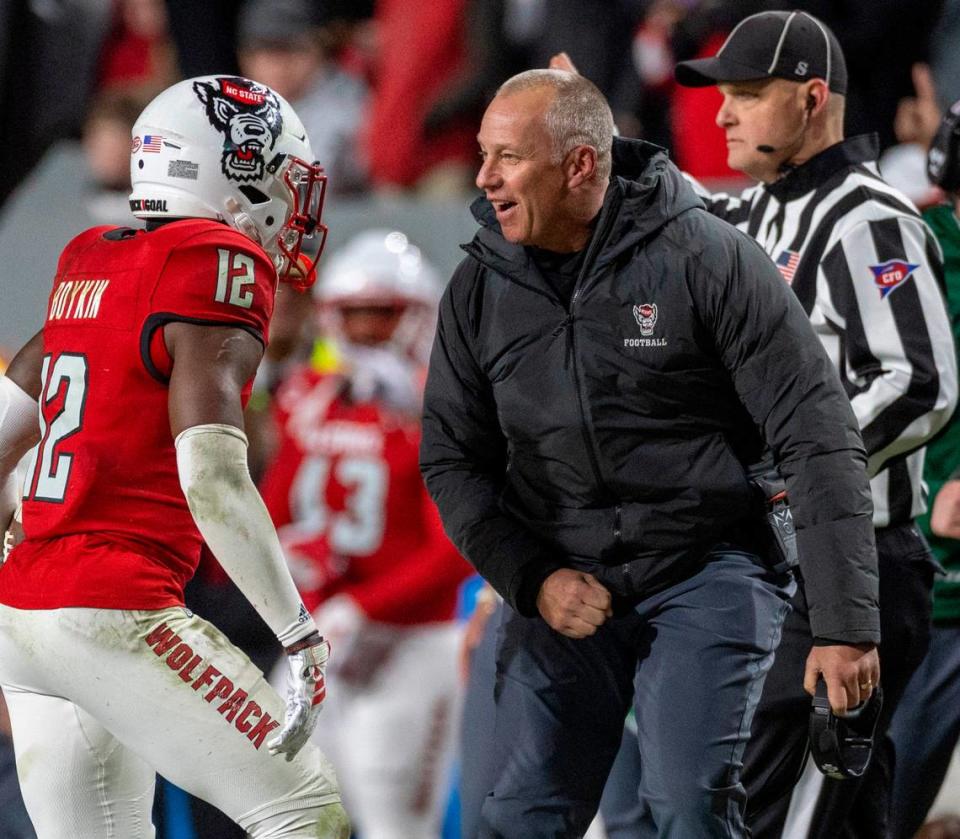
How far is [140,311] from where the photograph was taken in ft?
9.89

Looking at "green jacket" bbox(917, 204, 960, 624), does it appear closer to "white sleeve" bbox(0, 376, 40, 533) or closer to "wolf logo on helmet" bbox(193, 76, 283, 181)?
"wolf logo on helmet" bbox(193, 76, 283, 181)

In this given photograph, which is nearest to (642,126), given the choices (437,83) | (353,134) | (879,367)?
(437,83)

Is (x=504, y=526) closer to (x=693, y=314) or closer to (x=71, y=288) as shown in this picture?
(x=693, y=314)

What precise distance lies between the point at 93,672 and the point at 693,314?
120 cm

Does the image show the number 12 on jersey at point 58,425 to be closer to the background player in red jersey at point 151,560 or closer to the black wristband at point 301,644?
the background player in red jersey at point 151,560

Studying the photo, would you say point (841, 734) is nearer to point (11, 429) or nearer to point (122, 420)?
point (122, 420)

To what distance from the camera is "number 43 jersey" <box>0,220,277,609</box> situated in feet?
9.91

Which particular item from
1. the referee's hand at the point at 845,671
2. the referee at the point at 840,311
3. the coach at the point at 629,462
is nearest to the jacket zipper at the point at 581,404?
the coach at the point at 629,462

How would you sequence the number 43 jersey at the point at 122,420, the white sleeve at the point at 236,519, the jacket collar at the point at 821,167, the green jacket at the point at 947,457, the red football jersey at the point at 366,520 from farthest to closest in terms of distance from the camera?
the red football jersey at the point at 366,520 → the green jacket at the point at 947,457 → the jacket collar at the point at 821,167 → the number 43 jersey at the point at 122,420 → the white sleeve at the point at 236,519

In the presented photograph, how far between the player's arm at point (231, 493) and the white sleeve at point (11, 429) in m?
0.50

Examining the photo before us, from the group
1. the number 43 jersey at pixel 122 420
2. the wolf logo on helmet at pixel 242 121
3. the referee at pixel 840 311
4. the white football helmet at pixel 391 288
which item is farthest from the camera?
the white football helmet at pixel 391 288

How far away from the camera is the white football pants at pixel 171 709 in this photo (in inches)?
118

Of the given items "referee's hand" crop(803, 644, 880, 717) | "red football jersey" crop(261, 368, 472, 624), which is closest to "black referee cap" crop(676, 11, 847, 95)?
"referee's hand" crop(803, 644, 880, 717)

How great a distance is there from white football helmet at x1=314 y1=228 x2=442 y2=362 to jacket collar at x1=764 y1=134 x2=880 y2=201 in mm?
2242
